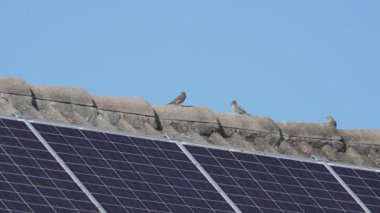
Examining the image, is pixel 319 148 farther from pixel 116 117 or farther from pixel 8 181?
pixel 8 181

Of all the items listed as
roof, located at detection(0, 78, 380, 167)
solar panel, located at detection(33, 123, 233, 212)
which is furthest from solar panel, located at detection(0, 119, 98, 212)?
roof, located at detection(0, 78, 380, 167)

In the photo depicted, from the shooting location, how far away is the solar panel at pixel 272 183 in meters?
25.5

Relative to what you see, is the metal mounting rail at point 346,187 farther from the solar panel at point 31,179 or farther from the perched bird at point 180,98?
the perched bird at point 180,98

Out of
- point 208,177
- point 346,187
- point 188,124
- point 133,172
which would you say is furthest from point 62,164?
point 188,124

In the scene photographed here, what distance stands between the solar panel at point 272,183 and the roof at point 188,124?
0.69m

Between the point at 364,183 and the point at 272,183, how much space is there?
137cm

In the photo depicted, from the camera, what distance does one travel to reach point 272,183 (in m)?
26.0

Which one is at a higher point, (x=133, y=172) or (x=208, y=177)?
(x=133, y=172)

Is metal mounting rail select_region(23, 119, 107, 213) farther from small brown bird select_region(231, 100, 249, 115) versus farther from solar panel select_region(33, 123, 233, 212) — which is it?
small brown bird select_region(231, 100, 249, 115)

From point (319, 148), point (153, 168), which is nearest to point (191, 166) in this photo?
point (153, 168)

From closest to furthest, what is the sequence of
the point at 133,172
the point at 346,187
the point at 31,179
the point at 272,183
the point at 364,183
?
the point at 31,179 → the point at 133,172 → the point at 272,183 → the point at 346,187 → the point at 364,183

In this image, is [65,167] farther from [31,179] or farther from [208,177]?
[208,177]

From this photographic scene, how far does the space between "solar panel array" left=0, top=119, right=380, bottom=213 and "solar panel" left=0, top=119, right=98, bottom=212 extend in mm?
10

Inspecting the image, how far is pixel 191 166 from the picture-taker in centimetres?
2572
